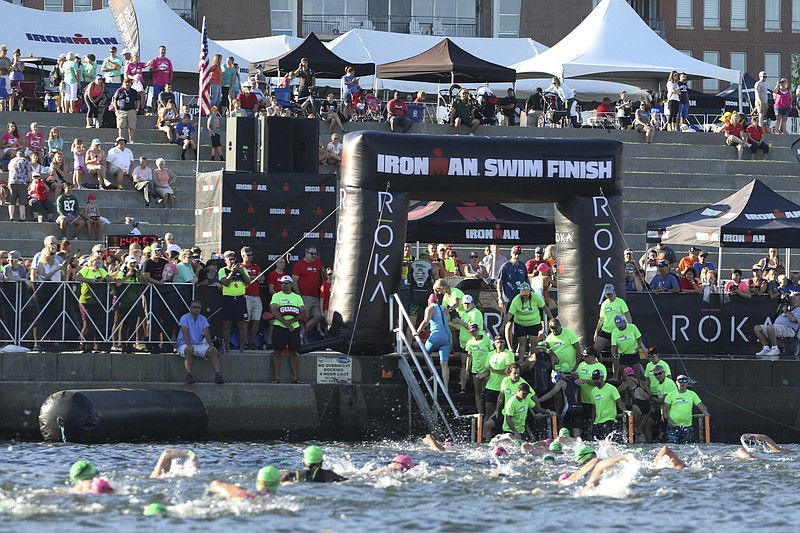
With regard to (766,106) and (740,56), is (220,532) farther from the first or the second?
(740,56)

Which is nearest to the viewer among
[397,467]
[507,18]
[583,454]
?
[397,467]

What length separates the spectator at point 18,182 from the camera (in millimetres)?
28797

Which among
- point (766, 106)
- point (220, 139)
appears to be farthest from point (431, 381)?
point (766, 106)

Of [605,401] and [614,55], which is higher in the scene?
[614,55]

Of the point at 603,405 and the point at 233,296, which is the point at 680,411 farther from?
the point at 233,296

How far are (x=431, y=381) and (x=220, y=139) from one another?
39.6 feet

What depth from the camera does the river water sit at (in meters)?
15.3

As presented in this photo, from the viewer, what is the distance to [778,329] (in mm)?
24203

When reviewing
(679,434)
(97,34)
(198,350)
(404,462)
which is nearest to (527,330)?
(679,434)

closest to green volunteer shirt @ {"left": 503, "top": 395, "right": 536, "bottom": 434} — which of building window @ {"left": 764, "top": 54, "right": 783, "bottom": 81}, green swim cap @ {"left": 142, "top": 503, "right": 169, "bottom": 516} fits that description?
green swim cap @ {"left": 142, "top": 503, "right": 169, "bottom": 516}

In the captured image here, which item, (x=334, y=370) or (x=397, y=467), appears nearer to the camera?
(x=397, y=467)

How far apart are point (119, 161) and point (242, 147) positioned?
7.06m

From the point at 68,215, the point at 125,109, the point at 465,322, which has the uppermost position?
the point at 125,109

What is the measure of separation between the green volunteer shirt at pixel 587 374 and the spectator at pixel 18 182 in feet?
40.1
